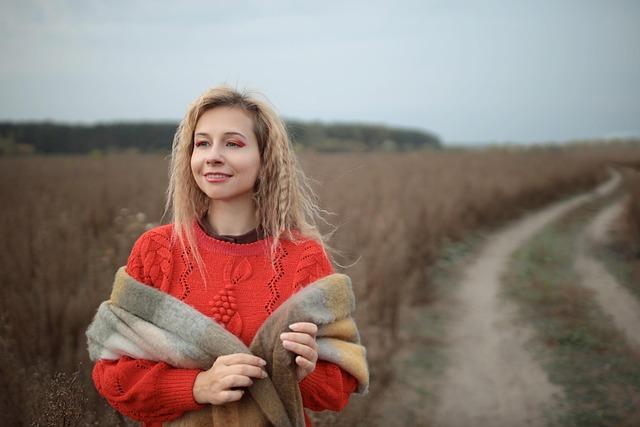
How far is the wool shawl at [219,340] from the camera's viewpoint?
1.36 meters

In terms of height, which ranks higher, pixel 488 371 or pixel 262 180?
pixel 262 180

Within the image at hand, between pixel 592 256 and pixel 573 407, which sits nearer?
pixel 573 407

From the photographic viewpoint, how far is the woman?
54.0 inches

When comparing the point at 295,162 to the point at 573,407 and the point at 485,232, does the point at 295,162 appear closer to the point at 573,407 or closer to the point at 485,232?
the point at 573,407

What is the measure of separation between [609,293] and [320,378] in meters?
5.52

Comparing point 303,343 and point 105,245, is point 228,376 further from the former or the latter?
point 105,245

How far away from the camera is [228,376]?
129 centimetres

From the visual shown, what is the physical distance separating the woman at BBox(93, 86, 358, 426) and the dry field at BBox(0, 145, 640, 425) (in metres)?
0.61

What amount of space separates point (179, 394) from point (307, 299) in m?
0.48

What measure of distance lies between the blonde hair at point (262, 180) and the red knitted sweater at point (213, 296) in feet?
0.21

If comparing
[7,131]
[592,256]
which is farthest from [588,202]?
[7,131]

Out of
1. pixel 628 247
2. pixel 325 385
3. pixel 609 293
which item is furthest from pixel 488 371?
pixel 628 247

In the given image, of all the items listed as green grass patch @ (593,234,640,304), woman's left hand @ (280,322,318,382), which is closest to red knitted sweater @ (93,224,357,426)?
woman's left hand @ (280,322,318,382)

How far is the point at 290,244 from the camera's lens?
1.62m
